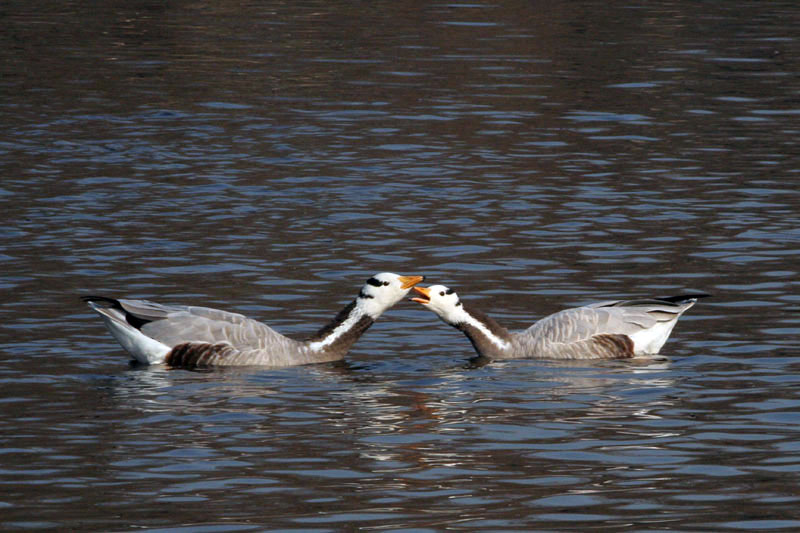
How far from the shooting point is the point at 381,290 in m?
17.8

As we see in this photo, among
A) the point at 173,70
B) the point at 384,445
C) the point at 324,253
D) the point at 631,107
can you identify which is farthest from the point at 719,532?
the point at 173,70

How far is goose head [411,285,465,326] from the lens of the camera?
17766 mm

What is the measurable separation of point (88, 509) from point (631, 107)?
82.9 feet

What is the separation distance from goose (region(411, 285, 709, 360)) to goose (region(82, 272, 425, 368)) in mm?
1495

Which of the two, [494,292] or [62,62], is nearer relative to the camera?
[494,292]

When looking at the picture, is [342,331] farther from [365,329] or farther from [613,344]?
[613,344]

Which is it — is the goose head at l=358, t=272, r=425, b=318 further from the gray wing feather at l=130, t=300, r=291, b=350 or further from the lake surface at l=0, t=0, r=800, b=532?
the gray wing feather at l=130, t=300, r=291, b=350

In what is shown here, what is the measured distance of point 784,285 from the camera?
2016 cm

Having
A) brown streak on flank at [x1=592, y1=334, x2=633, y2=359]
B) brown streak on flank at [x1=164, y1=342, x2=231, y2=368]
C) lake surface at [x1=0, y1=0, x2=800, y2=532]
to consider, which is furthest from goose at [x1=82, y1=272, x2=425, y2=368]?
brown streak on flank at [x1=592, y1=334, x2=633, y2=359]

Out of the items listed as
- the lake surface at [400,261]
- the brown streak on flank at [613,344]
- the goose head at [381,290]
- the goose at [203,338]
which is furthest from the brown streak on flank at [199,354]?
the brown streak on flank at [613,344]

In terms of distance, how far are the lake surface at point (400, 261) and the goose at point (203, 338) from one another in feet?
0.93

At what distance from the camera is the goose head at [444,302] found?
58.3 feet

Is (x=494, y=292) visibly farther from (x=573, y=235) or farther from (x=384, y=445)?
(x=384, y=445)

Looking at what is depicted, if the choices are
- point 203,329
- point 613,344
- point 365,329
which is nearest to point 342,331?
point 365,329
